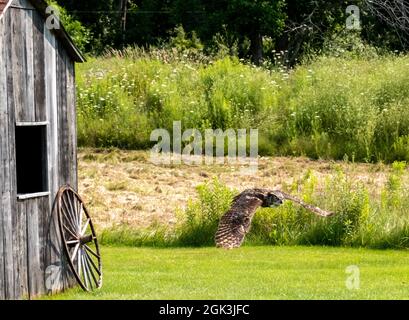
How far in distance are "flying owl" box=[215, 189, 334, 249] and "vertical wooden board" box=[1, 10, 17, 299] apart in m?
4.94

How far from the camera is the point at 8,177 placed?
37.2ft

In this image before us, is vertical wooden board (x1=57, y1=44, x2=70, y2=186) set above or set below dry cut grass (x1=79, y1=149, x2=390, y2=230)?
above

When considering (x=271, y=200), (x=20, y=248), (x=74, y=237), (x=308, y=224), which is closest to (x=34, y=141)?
(x=74, y=237)

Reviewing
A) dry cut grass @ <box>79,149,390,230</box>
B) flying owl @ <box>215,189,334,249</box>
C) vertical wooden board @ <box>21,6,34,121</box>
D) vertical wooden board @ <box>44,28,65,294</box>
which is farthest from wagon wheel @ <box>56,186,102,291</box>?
dry cut grass @ <box>79,149,390,230</box>

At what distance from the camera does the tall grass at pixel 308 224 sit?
1692 centimetres

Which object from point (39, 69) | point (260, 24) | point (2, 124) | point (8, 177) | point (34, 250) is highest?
point (260, 24)

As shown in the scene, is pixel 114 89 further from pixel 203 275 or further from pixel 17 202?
pixel 17 202

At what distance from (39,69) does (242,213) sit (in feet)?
15.8

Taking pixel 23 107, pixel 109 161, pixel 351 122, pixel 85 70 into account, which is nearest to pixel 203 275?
pixel 23 107

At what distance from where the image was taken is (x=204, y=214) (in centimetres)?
1748

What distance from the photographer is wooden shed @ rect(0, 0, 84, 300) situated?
37.3 feet

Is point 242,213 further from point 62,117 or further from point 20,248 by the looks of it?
point 20,248

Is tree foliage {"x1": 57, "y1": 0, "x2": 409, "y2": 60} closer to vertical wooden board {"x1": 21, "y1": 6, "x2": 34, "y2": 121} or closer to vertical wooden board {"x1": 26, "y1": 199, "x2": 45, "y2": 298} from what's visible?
vertical wooden board {"x1": 21, "y1": 6, "x2": 34, "y2": 121}
